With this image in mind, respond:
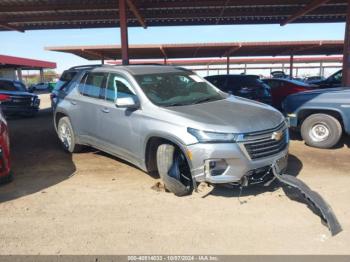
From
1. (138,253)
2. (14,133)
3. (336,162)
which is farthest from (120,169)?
(14,133)

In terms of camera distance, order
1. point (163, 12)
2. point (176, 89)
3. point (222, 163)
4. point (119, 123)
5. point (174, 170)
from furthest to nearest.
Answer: point (163, 12) → point (176, 89) → point (119, 123) → point (174, 170) → point (222, 163)

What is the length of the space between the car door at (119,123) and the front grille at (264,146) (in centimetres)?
169

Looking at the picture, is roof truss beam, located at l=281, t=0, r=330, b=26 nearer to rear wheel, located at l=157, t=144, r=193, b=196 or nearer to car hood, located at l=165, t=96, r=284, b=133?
car hood, located at l=165, t=96, r=284, b=133

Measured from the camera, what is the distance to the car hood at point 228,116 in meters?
4.57

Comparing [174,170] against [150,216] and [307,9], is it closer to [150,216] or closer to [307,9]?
[150,216]

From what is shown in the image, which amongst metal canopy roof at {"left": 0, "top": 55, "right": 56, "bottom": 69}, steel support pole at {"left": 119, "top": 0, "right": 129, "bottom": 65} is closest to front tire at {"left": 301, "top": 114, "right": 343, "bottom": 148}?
steel support pole at {"left": 119, "top": 0, "right": 129, "bottom": 65}

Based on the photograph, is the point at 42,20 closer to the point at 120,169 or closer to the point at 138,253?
the point at 120,169

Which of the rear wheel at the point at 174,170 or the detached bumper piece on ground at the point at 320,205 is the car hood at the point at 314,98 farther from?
the rear wheel at the point at 174,170

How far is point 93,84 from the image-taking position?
668 cm

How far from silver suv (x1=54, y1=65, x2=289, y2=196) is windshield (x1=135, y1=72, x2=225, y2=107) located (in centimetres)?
2

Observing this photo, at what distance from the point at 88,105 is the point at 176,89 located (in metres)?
1.79

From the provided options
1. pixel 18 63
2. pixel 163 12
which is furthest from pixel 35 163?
pixel 18 63

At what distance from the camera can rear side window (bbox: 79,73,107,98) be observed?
6418mm

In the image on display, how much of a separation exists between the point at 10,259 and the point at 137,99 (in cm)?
281
